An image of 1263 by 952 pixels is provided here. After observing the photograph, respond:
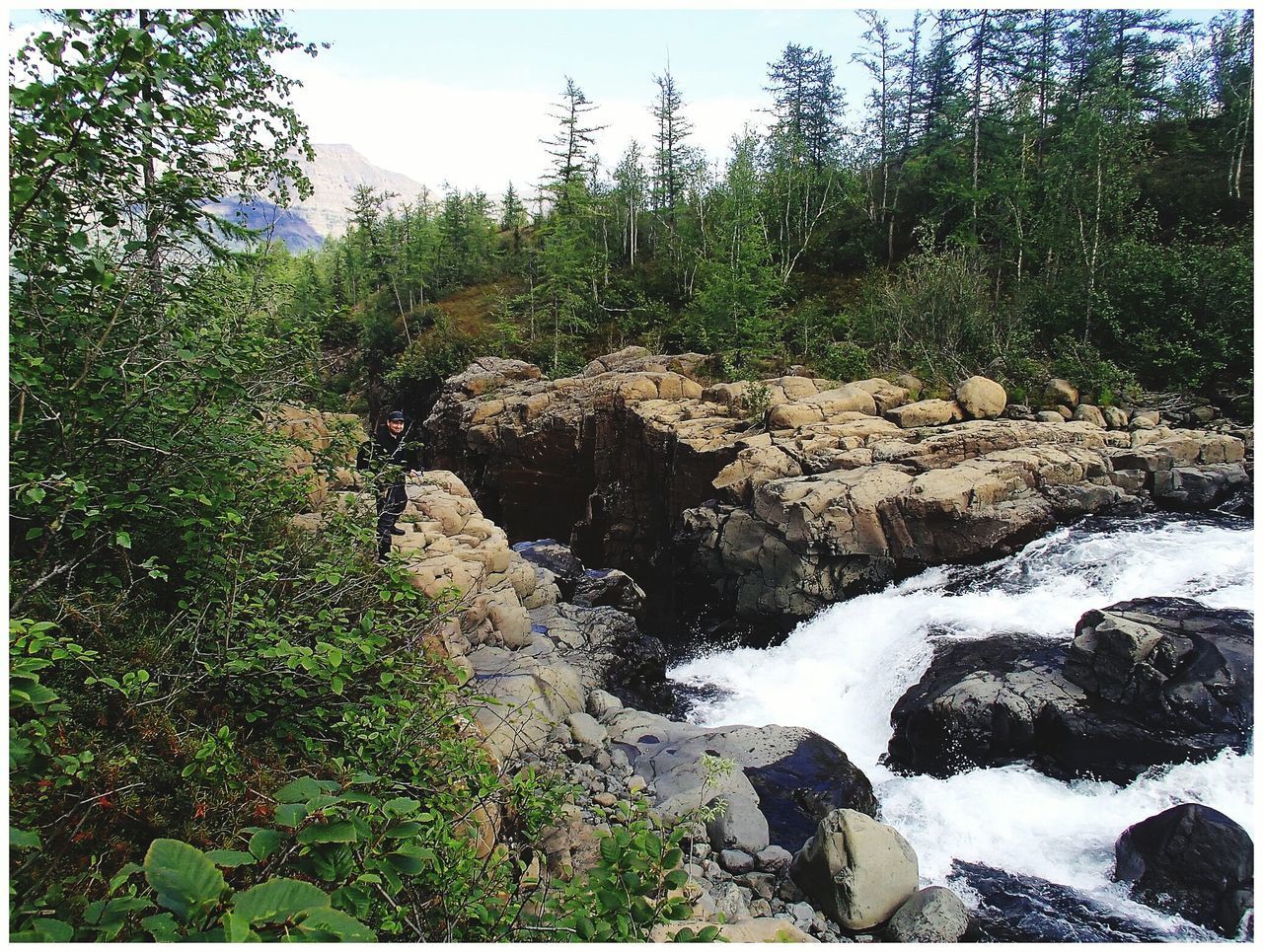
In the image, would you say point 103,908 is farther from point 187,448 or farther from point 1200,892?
point 1200,892

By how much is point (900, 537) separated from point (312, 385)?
483 inches

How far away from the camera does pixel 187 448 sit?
11.9ft

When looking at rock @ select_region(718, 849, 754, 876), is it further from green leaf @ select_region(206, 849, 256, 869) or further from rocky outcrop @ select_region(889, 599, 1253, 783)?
green leaf @ select_region(206, 849, 256, 869)

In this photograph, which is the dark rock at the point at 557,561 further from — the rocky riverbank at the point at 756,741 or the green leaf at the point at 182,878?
the green leaf at the point at 182,878

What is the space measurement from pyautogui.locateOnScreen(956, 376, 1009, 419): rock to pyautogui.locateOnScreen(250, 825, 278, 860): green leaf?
1899 centimetres

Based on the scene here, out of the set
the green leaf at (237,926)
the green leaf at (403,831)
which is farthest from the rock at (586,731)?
the green leaf at (237,926)

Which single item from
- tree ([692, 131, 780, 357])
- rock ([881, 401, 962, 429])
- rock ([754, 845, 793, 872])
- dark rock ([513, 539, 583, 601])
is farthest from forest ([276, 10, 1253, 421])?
rock ([754, 845, 793, 872])

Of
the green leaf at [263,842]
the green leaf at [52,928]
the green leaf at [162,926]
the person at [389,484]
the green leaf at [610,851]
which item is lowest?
the green leaf at [610,851]

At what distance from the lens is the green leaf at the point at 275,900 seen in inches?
53.2

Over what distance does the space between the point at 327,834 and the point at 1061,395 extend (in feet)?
70.6

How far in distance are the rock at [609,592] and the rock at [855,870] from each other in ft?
26.8

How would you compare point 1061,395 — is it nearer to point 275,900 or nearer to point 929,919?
point 929,919

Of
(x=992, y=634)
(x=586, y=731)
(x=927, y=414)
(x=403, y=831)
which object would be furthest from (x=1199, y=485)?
(x=403, y=831)

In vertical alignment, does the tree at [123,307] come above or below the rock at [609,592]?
above
